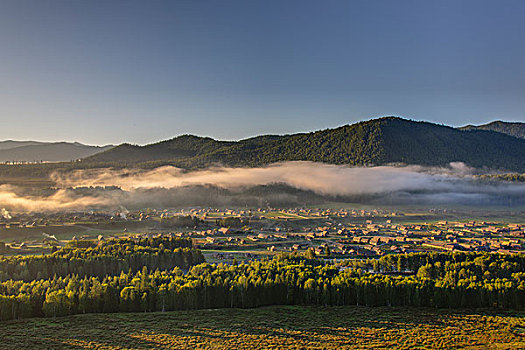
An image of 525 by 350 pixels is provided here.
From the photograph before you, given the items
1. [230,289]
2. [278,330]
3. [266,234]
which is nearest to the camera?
[278,330]

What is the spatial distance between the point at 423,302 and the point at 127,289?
27615 millimetres

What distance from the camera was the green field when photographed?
30.9m

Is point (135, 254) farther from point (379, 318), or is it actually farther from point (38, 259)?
point (379, 318)

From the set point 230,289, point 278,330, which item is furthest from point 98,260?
point 278,330

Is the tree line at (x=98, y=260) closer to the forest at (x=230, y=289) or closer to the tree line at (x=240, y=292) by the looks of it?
the forest at (x=230, y=289)

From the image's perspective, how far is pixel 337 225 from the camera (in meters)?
114

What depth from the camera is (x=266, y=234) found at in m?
93.9

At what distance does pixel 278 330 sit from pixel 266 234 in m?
60.1

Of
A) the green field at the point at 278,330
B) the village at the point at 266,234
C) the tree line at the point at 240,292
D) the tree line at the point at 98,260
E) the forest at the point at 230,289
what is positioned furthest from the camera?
the village at the point at 266,234

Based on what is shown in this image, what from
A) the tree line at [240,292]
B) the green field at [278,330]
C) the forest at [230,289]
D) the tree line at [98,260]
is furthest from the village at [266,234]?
the green field at [278,330]

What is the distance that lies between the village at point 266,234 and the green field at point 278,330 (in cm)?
2808

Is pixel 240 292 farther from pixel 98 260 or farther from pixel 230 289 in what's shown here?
pixel 98 260

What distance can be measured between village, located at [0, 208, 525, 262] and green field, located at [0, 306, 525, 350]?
28.1 meters

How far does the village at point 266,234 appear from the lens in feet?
238
